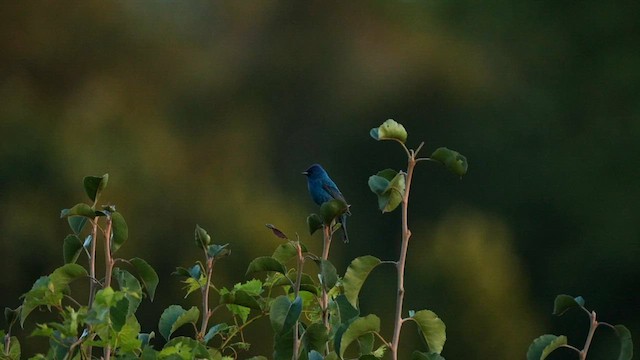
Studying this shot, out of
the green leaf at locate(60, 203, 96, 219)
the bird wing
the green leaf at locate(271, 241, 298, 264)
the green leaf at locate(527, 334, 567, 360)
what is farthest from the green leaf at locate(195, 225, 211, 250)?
the bird wing

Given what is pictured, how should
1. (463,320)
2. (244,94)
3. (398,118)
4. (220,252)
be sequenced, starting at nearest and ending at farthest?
(220,252) → (463,320) → (398,118) → (244,94)

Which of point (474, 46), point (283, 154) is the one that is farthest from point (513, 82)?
point (283, 154)

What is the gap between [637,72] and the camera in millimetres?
11781

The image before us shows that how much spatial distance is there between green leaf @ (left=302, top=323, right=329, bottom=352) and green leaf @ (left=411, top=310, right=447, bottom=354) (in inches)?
5.7

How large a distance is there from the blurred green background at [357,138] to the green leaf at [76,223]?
305 inches

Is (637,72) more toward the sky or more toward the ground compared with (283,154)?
more toward the sky

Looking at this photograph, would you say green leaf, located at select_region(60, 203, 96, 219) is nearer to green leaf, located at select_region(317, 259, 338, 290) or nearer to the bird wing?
green leaf, located at select_region(317, 259, 338, 290)

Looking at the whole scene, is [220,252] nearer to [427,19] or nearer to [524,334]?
[524,334]

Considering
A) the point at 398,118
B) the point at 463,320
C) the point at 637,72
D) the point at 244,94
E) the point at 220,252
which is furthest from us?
the point at 244,94

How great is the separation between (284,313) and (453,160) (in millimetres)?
344

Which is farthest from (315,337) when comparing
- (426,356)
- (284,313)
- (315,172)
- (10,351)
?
(315,172)

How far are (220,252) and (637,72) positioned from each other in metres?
10.5

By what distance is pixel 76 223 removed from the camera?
1.90 metres

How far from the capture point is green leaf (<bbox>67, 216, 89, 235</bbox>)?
189cm
